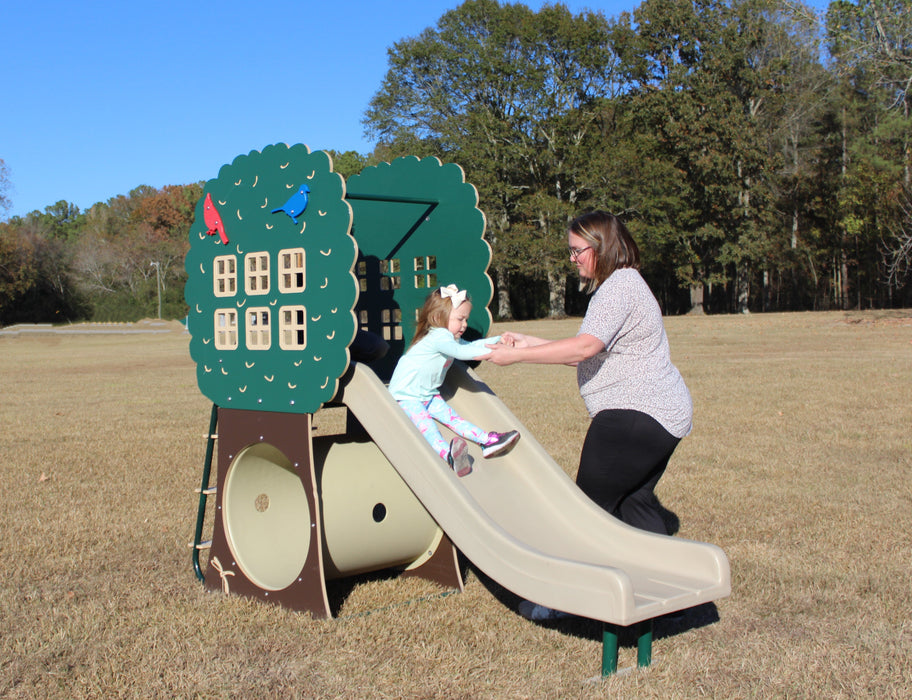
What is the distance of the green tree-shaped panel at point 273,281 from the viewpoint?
455cm

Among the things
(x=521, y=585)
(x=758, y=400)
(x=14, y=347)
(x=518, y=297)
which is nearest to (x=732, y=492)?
(x=521, y=585)

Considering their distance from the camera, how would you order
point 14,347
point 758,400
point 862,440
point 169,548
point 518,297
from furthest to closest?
point 518,297, point 14,347, point 758,400, point 862,440, point 169,548

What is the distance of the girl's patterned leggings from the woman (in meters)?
0.72

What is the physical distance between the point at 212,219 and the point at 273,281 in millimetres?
649

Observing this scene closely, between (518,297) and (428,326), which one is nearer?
(428,326)

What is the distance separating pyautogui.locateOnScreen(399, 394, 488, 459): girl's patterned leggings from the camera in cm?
485

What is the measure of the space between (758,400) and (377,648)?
959cm

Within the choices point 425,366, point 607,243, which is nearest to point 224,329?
point 425,366

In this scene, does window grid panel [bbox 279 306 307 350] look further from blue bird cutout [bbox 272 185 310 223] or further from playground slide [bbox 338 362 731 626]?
blue bird cutout [bbox 272 185 310 223]

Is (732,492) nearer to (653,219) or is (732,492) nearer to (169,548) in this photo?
(169,548)

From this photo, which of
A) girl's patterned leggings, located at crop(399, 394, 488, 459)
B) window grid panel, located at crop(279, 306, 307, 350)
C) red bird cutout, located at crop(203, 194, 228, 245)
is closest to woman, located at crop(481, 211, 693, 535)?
girl's patterned leggings, located at crop(399, 394, 488, 459)

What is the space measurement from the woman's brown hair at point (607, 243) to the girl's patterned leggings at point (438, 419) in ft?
3.95

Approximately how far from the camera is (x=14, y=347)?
37531 millimetres

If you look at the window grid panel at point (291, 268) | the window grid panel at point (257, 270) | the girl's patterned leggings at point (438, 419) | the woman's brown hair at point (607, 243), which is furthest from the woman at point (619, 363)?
the window grid panel at point (257, 270)
